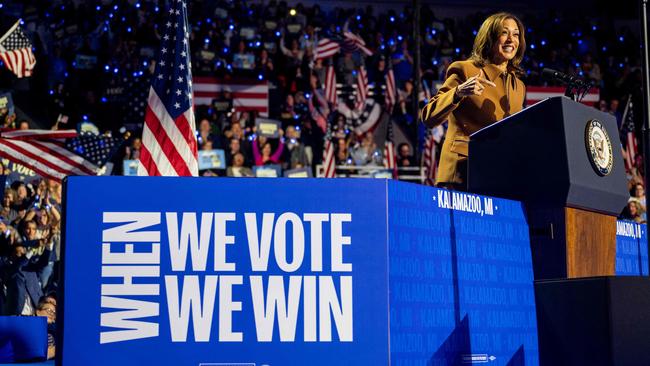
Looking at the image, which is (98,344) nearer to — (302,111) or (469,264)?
(469,264)

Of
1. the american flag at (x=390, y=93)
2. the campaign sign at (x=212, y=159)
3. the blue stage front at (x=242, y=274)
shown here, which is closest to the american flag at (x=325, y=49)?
the american flag at (x=390, y=93)

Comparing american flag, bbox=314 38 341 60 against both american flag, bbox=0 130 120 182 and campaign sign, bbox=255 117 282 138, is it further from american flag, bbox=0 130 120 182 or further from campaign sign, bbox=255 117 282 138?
american flag, bbox=0 130 120 182

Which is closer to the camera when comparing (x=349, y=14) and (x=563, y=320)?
(x=563, y=320)

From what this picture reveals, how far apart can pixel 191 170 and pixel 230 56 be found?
361 inches

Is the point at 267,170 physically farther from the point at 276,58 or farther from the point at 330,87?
the point at 276,58

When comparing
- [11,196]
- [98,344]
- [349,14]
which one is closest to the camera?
[98,344]

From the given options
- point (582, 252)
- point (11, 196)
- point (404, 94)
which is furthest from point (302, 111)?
point (582, 252)

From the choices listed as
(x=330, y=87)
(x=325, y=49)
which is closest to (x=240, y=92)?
(x=330, y=87)

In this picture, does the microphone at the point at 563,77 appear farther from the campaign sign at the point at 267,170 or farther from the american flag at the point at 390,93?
the american flag at the point at 390,93

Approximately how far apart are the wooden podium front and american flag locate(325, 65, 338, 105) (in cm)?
1092

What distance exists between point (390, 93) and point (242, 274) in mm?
12154

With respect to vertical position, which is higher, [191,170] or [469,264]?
[191,170]

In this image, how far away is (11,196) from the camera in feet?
32.9

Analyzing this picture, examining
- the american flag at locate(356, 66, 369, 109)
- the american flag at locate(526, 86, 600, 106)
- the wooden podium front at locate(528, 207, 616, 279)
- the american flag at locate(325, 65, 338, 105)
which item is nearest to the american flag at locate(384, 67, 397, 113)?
the american flag at locate(356, 66, 369, 109)
